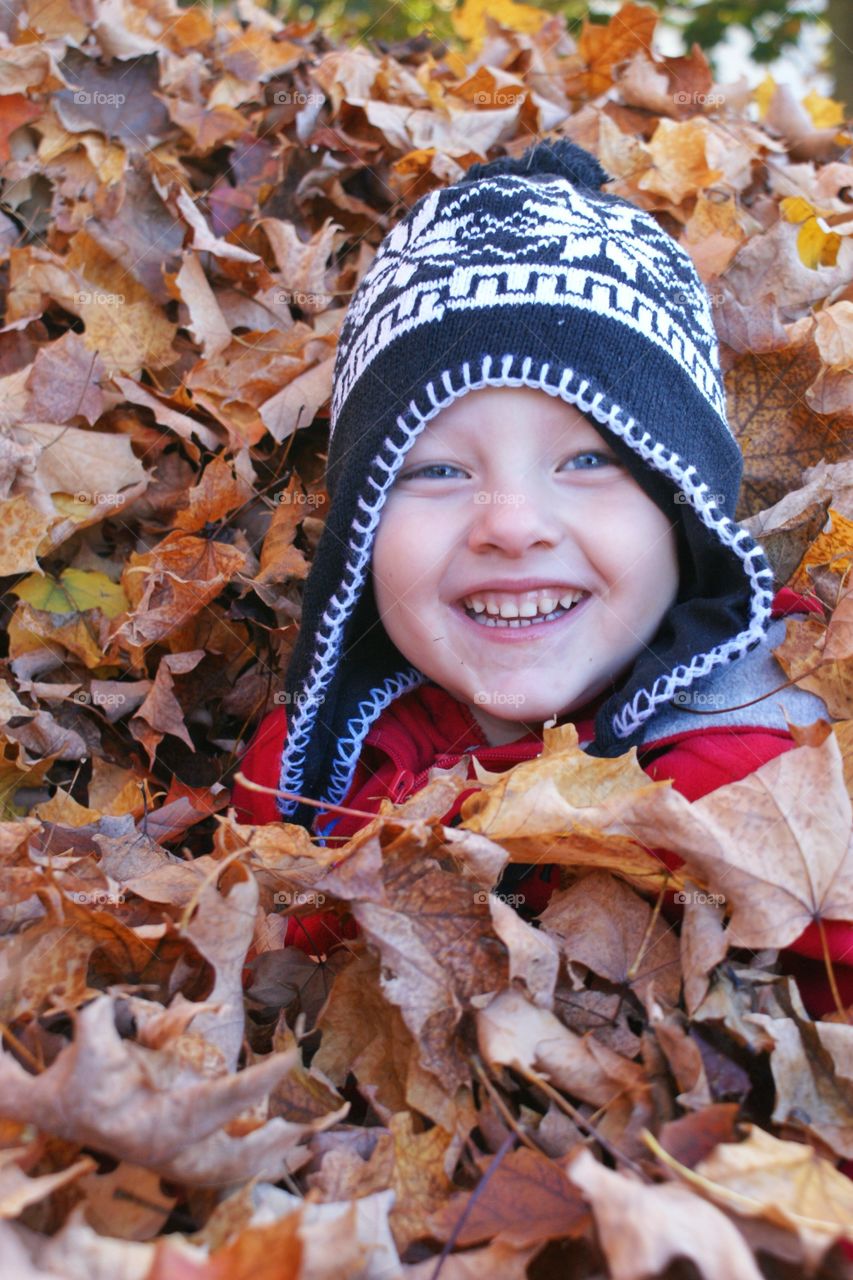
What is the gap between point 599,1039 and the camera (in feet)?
4.99

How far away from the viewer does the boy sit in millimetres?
2068

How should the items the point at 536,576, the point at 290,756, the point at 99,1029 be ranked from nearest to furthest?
1. the point at 99,1029
2. the point at 536,576
3. the point at 290,756

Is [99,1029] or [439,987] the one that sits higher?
[99,1029]

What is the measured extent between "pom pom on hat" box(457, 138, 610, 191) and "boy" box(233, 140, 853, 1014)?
3.0 inches

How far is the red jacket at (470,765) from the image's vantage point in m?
1.69

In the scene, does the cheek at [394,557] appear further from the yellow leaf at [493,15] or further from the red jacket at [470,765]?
the yellow leaf at [493,15]

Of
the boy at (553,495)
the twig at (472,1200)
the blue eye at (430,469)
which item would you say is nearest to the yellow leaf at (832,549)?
the boy at (553,495)

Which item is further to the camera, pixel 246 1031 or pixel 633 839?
pixel 246 1031

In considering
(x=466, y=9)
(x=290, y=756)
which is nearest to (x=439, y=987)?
(x=290, y=756)

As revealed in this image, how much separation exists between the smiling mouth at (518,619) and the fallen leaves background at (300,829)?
0.30 m

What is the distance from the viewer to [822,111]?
403 cm

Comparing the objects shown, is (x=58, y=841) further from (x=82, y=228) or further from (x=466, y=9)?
(x=466, y=9)

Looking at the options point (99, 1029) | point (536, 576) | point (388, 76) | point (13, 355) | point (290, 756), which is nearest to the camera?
point (99, 1029)

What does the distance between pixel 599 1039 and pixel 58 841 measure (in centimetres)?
111
